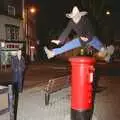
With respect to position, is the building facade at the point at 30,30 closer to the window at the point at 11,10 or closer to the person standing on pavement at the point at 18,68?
the window at the point at 11,10

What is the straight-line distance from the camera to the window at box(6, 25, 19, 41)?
128 feet

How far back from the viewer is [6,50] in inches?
1405

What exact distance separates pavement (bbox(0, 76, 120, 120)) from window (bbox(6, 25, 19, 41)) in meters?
23.0

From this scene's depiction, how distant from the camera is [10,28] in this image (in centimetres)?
3984

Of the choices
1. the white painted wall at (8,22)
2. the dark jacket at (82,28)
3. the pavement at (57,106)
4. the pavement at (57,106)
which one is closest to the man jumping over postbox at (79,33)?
the dark jacket at (82,28)

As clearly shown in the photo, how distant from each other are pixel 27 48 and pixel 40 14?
1444cm

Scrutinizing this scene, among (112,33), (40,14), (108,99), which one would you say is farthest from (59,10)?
(108,99)

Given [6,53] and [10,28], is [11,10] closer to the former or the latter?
[10,28]

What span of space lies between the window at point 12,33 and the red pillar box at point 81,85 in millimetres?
30339

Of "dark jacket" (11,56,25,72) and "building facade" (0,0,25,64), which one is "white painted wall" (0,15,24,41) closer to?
"building facade" (0,0,25,64)

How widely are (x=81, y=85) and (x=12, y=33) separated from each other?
3194 cm

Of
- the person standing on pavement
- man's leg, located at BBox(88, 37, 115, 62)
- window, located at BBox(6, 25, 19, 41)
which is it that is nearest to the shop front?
window, located at BBox(6, 25, 19, 41)

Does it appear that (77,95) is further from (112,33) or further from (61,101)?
(112,33)

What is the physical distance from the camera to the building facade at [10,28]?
35819 mm
